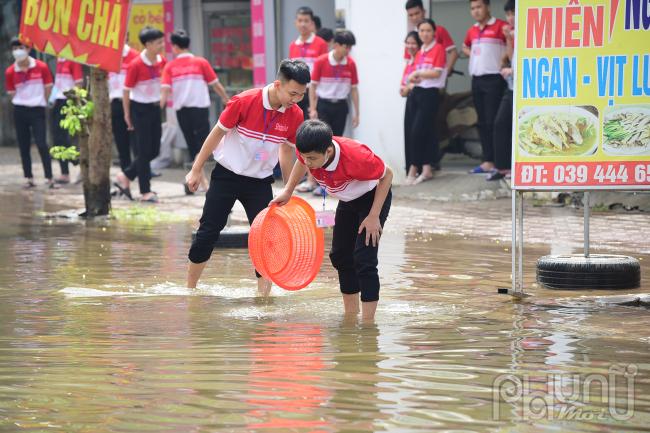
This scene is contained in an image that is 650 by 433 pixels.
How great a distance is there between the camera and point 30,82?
59.1 feet

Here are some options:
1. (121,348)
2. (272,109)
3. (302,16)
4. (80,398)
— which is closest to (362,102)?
(302,16)

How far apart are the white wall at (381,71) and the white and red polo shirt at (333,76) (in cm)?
66

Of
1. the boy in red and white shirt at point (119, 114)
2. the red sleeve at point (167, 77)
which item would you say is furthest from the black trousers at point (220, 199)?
the boy in red and white shirt at point (119, 114)

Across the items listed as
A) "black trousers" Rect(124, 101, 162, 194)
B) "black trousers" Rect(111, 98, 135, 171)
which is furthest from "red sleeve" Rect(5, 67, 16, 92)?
"black trousers" Rect(124, 101, 162, 194)

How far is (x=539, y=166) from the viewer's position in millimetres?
8273

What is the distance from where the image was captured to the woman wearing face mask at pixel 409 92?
1565 centimetres

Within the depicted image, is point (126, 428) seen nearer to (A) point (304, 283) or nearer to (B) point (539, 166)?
(A) point (304, 283)

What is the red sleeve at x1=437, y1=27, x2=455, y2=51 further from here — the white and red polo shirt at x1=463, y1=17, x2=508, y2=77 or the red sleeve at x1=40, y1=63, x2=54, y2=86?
the red sleeve at x1=40, y1=63, x2=54, y2=86

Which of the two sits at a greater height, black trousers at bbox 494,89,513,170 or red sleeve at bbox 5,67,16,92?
red sleeve at bbox 5,67,16,92

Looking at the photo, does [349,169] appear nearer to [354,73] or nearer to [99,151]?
[99,151]

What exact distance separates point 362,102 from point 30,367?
10603 mm

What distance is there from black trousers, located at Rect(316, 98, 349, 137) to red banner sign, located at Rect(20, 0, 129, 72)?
3.19 metres

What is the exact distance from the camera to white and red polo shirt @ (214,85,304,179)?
8.53m

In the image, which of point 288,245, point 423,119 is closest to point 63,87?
point 423,119
